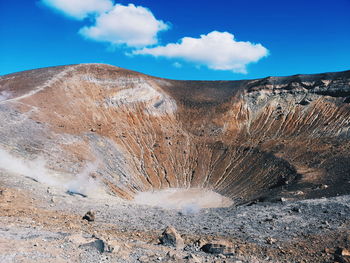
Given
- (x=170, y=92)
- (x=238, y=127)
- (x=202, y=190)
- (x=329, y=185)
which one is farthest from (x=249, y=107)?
(x=329, y=185)

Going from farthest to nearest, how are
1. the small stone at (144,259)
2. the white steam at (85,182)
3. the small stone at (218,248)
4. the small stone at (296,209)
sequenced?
the white steam at (85,182)
the small stone at (296,209)
the small stone at (218,248)
the small stone at (144,259)

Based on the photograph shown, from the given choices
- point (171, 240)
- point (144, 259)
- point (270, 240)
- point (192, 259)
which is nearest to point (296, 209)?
point (270, 240)

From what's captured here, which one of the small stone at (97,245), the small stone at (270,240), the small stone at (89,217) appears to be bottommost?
the small stone at (270,240)

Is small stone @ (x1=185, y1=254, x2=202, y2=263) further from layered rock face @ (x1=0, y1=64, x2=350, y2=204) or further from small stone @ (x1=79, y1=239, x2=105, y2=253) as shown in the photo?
layered rock face @ (x1=0, y1=64, x2=350, y2=204)

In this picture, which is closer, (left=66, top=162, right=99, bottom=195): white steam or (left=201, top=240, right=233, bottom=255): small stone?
(left=201, top=240, right=233, bottom=255): small stone

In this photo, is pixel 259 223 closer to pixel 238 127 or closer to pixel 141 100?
pixel 238 127

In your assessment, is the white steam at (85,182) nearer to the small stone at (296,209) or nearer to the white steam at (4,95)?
the small stone at (296,209)

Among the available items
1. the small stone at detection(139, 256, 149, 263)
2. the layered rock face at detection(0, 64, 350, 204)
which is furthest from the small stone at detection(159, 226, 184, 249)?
the layered rock face at detection(0, 64, 350, 204)

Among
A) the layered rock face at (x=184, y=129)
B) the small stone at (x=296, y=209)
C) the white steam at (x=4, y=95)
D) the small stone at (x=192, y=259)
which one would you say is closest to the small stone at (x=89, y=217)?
the small stone at (x=192, y=259)
